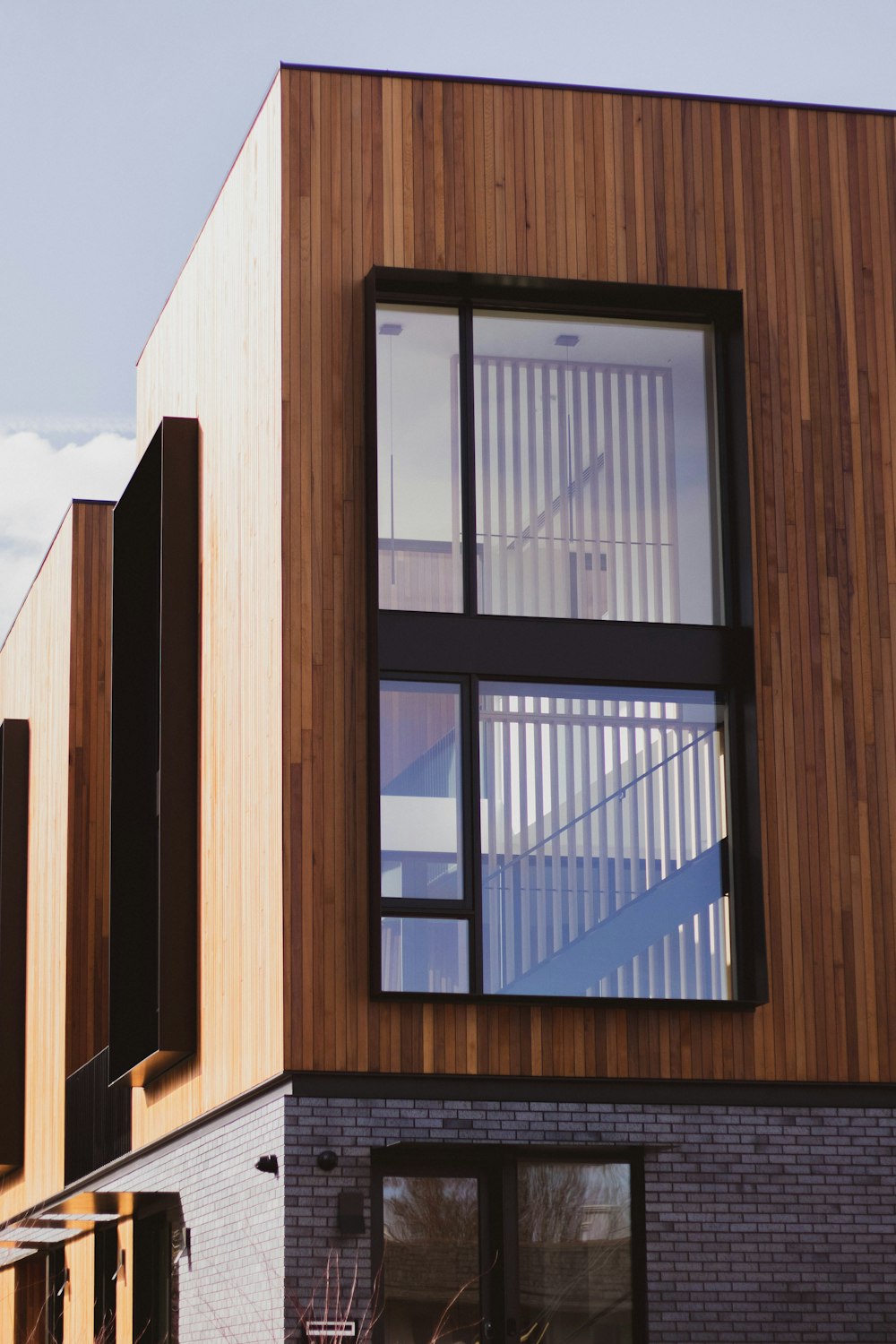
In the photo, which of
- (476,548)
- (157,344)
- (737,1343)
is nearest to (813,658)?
(476,548)

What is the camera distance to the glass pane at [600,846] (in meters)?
13.8

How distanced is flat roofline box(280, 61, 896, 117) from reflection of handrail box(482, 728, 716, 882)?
15.4 ft

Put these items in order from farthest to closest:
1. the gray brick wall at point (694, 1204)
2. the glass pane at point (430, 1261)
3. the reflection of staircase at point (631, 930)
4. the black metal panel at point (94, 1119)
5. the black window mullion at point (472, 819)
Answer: the black metal panel at point (94, 1119), the reflection of staircase at point (631, 930), the black window mullion at point (472, 819), the glass pane at point (430, 1261), the gray brick wall at point (694, 1204)

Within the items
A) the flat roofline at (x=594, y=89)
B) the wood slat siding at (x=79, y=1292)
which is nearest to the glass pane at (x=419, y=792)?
the flat roofline at (x=594, y=89)

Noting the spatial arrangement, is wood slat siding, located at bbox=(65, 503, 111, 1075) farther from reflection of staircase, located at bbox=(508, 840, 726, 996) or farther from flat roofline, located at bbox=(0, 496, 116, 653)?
reflection of staircase, located at bbox=(508, 840, 726, 996)

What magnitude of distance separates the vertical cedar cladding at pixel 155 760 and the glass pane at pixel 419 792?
10.9 feet

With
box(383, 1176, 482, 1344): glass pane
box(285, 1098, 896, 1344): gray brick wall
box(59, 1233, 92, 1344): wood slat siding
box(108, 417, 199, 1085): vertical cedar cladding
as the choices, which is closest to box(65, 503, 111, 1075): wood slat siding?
box(59, 1233, 92, 1344): wood slat siding

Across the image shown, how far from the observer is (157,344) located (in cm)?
1972

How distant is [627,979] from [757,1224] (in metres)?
1.77

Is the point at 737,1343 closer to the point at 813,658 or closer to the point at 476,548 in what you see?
the point at 813,658

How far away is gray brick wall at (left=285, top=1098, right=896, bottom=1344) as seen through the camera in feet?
42.9

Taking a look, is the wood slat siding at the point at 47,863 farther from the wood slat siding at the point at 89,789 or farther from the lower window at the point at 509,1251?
the lower window at the point at 509,1251

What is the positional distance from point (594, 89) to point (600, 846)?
5.50 metres

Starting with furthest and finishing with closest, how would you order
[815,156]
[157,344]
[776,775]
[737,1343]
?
1. [157,344]
2. [815,156]
3. [776,775]
4. [737,1343]
